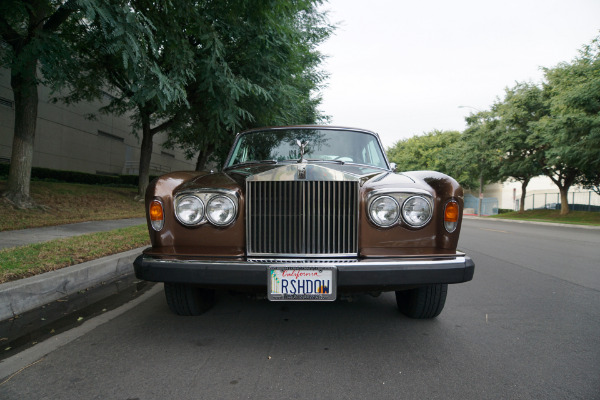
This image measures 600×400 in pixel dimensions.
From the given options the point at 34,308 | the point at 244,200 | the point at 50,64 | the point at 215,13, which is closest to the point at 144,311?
the point at 34,308

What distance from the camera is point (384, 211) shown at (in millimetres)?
2594

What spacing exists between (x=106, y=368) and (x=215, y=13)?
7.54 m

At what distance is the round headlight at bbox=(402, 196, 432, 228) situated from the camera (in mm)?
2588

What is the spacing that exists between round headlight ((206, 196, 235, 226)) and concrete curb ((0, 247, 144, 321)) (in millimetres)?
1844

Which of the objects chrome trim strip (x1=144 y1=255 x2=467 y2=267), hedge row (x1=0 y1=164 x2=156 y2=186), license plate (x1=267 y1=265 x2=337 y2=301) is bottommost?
license plate (x1=267 y1=265 x2=337 y2=301)

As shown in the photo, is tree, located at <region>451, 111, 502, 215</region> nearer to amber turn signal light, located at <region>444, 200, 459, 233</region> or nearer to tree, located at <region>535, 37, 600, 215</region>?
tree, located at <region>535, 37, 600, 215</region>

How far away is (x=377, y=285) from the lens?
233 centimetres

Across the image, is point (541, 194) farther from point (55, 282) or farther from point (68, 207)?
point (55, 282)

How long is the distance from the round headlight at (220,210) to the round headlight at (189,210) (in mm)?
61

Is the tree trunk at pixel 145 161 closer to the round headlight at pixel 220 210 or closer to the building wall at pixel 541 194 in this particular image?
the round headlight at pixel 220 210

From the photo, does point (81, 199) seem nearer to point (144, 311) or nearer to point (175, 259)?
point (144, 311)

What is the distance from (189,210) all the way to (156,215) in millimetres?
264

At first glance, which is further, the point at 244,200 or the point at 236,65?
the point at 236,65

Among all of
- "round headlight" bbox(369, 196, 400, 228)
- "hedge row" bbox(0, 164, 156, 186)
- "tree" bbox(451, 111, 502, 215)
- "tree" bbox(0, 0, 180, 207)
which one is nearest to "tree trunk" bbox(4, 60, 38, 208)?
"tree" bbox(0, 0, 180, 207)
